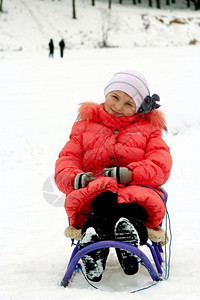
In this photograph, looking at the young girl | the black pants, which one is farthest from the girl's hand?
the black pants

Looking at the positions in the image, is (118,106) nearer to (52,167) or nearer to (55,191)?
(55,191)

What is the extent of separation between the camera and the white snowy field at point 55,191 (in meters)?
2.38

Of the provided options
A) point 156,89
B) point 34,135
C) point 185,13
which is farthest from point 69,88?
point 185,13

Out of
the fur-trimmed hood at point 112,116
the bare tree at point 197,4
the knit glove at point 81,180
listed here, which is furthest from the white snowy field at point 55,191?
the bare tree at point 197,4

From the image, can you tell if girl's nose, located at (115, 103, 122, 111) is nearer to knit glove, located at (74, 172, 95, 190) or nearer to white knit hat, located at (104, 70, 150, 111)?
white knit hat, located at (104, 70, 150, 111)

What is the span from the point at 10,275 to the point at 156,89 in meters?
10.5

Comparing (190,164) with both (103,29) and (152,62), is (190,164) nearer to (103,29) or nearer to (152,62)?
(152,62)

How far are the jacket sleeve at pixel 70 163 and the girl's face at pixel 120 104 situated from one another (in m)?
0.25

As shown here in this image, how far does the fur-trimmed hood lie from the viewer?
104 inches

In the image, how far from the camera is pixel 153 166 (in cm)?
237

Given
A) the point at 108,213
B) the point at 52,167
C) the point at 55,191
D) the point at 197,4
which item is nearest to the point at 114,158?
the point at 108,213

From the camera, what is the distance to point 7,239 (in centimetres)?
344

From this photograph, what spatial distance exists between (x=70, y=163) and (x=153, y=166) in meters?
0.56

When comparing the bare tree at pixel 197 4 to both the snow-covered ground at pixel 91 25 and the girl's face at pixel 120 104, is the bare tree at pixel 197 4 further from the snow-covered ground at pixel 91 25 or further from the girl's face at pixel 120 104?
the girl's face at pixel 120 104
